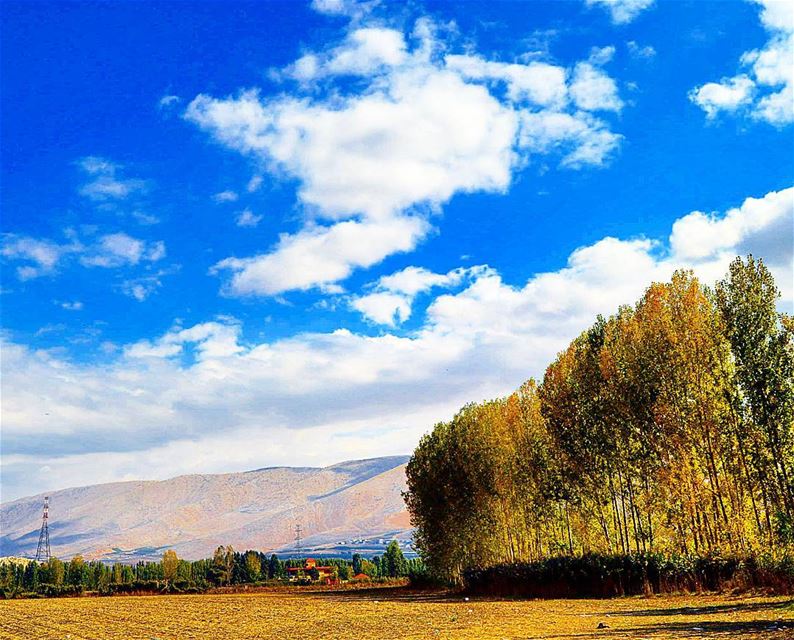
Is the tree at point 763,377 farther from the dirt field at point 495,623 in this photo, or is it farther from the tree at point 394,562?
the tree at point 394,562

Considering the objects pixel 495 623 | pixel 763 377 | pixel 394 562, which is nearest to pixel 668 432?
pixel 763 377

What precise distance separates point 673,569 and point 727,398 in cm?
1153

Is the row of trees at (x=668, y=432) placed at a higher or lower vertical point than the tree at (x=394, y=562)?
higher

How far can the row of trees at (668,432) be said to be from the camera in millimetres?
42750

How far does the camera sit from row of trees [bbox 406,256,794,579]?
140 ft

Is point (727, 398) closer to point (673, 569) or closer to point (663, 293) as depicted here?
point (663, 293)

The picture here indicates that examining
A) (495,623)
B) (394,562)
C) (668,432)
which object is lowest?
(394,562)

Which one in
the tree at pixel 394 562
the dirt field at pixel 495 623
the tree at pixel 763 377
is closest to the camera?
the dirt field at pixel 495 623

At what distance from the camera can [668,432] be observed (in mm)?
47312

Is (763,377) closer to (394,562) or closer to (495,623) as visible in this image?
(495,623)

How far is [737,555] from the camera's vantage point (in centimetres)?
4344

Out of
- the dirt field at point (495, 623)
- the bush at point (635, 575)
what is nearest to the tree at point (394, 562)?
the bush at point (635, 575)

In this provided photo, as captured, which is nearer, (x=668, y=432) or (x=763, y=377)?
(x=763, y=377)

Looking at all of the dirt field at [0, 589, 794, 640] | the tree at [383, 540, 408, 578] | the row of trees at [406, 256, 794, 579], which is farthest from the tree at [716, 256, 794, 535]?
the tree at [383, 540, 408, 578]
